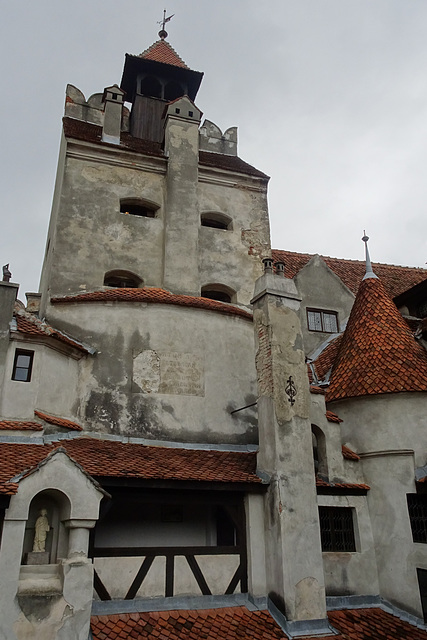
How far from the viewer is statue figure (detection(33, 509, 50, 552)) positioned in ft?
29.1

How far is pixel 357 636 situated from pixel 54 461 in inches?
263

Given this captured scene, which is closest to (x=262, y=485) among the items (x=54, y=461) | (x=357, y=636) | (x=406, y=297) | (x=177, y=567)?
(x=177, y=567)

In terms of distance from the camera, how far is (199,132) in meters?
19.4

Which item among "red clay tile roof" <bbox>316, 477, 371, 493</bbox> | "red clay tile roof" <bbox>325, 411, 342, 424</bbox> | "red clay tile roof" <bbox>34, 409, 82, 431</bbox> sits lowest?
"red clay tile roof" <bbox>316, 477, 371, 493</bbox>

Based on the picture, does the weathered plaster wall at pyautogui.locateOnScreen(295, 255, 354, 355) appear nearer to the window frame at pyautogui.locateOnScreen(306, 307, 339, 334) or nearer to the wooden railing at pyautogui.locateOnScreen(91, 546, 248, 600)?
the window frame at pyautogui.locateOnScreen(306, 307, 339, 334)

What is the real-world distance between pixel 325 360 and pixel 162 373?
17.9ft

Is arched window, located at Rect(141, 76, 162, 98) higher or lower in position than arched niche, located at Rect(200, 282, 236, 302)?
higher

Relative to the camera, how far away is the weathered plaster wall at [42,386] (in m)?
11.5

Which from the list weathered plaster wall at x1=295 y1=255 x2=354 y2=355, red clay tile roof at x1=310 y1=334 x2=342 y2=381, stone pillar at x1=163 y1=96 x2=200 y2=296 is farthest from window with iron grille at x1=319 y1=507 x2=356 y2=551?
weathered plaster wall at x1=295 y1=255 x2=354 y2=355

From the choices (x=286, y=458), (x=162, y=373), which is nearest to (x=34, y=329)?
(x=162, y=373)

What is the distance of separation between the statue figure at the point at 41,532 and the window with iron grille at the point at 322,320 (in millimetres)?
11765

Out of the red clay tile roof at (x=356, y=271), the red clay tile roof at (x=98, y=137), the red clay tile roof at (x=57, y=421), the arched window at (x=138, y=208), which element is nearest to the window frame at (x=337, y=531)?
the red clay tile roof at (x=57, y=421)

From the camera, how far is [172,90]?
21.0 metres

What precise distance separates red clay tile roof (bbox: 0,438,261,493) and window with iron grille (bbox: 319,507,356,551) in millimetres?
2154
